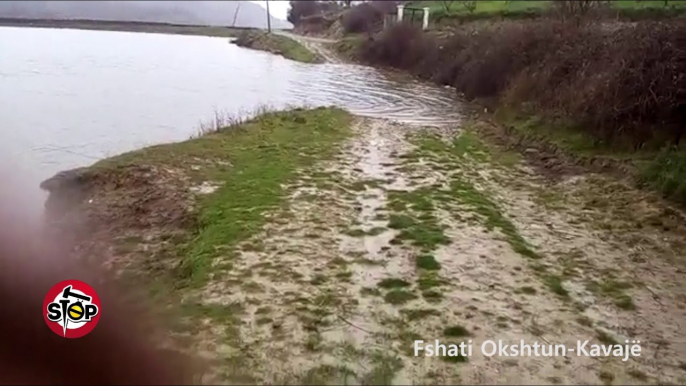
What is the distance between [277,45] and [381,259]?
39.1 m

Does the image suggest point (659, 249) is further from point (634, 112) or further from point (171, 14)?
point (171, 14)

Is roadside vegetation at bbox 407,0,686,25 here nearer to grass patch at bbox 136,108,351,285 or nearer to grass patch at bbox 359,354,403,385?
grass patch at bbox 136,108,351,285

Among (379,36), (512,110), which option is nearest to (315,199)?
(512,110)

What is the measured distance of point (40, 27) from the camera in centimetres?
1197

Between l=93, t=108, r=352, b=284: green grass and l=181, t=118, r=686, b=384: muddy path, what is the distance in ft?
1.06

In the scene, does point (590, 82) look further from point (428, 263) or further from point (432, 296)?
point (432, 296)

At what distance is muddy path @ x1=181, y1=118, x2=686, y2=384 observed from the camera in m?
5.21

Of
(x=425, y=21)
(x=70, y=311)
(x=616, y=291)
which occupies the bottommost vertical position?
(x=616, y=291)

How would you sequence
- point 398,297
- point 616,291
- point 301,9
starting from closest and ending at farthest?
point 398,297 < point 616,291 < point 301,9

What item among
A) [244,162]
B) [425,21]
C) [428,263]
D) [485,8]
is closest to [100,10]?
[244,162]

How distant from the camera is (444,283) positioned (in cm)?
681

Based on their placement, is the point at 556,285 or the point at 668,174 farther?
the point at 668,174

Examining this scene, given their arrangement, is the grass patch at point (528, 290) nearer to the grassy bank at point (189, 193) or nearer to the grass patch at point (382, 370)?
the grass patch at point (382, 370)

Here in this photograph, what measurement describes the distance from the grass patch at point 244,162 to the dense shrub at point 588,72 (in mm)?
5420
